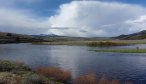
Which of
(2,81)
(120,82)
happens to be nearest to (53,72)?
(120,82)

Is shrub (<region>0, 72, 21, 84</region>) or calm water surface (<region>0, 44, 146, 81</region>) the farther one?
calm water surface (<region>0, 44, 146, 81</region>)

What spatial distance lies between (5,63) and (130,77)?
19850 millimetres

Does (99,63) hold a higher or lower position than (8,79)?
lower

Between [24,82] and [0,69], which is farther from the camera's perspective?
[0,69]

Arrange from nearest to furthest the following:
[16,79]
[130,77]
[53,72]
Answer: [16,79] < [53,72] < [130,77]

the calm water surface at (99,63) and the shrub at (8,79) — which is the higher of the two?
the shrub at (8,79)

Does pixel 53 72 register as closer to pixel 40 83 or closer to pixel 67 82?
pixel 67 82

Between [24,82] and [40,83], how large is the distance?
1.94 meters

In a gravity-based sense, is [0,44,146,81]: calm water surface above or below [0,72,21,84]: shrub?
below

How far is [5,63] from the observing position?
124ft

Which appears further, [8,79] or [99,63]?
[99,63]

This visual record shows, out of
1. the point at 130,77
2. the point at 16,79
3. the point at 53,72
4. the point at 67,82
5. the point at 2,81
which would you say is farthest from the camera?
the point at 130,77

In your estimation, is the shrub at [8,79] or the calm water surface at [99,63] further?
the calm water surface at [99,63]

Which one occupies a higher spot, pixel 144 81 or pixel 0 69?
pixel 0 69
